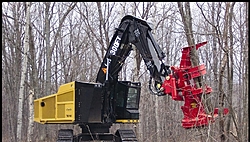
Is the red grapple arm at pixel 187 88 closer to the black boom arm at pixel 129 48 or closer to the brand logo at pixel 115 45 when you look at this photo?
the black boom arm at pixel 129 48

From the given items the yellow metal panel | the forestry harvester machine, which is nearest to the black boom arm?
the forestry harvester machine

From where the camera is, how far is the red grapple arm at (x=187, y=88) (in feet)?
22.2

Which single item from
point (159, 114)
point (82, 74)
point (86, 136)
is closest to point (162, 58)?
point (86, 136)

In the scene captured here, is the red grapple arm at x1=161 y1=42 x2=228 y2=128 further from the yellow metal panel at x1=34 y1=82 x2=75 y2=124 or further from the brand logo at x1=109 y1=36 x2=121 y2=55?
the yellow metal panel at x1=34 y1=82 x2=75 y2=124

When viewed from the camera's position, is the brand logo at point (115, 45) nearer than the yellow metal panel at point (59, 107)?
No

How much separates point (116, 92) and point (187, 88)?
103 inches

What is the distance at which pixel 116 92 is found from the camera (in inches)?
364

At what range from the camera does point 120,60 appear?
895 cm

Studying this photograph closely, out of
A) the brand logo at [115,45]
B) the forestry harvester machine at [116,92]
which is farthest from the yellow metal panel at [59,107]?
the brand logo at [115,45]

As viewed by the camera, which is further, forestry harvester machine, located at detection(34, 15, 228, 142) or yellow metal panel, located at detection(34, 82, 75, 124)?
yellow metal panel, located at detection(34, 82, 75, 124)

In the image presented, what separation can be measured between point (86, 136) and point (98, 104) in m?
1.06

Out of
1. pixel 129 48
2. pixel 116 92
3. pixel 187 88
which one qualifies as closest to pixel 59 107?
pixel 116 92

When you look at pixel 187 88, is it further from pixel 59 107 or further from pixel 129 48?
→ pixel 59 107

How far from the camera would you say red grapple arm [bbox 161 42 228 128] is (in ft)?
22.2
